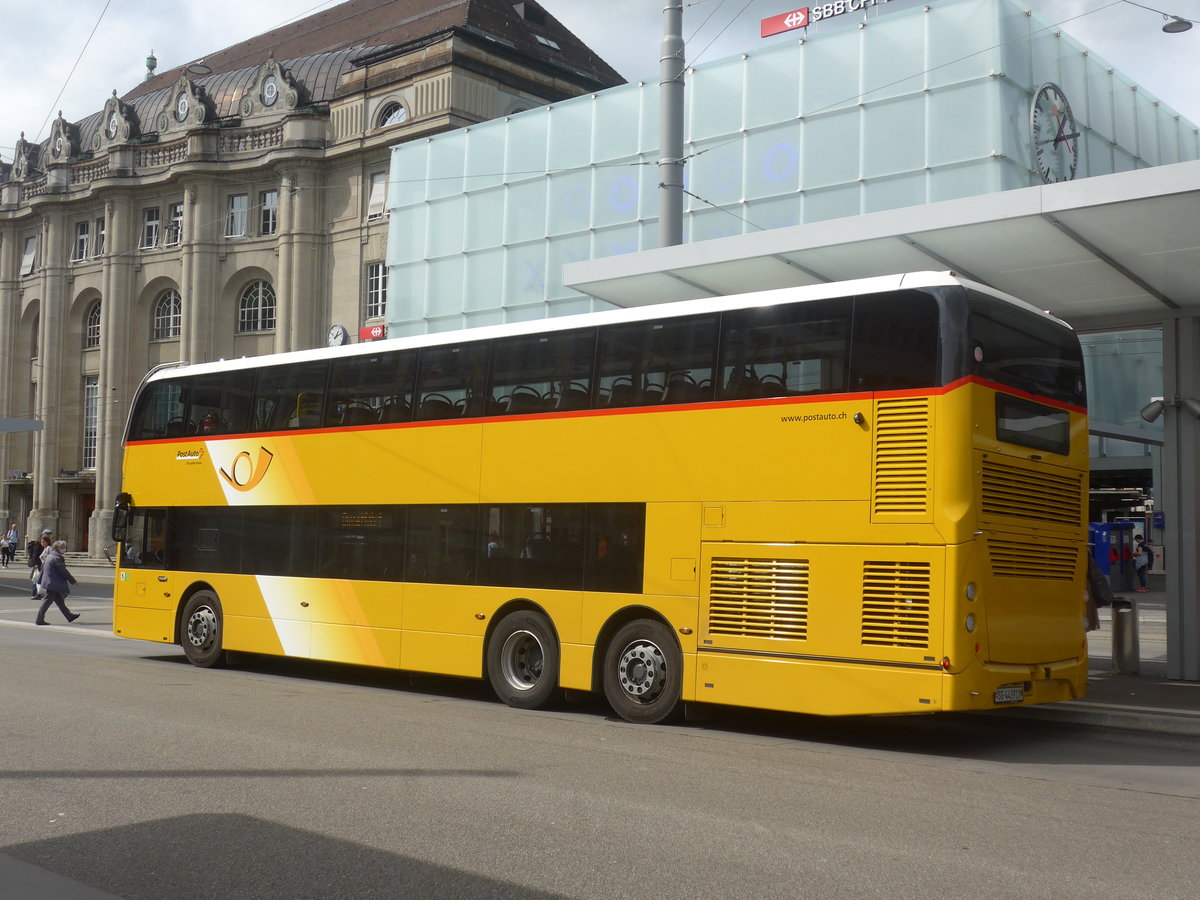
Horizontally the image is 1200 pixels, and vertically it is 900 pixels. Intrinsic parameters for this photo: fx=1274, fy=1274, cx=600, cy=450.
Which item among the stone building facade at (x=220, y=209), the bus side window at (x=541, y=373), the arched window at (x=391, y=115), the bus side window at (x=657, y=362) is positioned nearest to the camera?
the bus side window at (x=657, y=362)

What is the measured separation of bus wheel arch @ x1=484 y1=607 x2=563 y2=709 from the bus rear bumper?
421 centimetres

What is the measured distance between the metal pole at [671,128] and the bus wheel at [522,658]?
18.4ft

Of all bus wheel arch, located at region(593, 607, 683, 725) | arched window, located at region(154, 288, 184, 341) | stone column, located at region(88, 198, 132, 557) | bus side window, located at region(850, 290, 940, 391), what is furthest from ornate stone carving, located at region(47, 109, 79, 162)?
bus side window, located at region(850, 290, 940, 391)

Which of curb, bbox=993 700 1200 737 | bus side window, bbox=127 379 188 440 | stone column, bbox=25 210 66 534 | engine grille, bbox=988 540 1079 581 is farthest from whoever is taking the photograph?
stone column, bbox=25 210 66 534

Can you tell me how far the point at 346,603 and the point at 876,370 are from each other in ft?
23.5

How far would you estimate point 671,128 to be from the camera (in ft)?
54.5

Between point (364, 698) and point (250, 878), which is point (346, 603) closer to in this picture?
point (364, 698)

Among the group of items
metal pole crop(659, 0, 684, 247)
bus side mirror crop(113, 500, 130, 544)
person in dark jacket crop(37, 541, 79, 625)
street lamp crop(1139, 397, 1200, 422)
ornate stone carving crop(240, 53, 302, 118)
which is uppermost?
ornate stone carving crop(240, 53, 302, 118)

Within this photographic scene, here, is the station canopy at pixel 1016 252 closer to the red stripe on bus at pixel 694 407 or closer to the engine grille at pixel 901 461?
the red stripe on bus at pixel 694 407

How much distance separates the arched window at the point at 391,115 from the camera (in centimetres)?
4783

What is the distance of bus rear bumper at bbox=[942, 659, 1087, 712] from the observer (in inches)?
379

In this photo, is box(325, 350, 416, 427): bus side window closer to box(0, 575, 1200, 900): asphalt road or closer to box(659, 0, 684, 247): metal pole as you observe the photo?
box(0, 575, 1200, 900): asphalt road

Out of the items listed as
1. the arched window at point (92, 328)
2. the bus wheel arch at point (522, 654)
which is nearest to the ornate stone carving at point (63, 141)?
the arched window at point (92, 328)

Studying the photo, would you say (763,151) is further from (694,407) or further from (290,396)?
(694,407)
